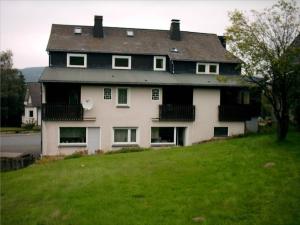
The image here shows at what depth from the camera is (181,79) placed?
98.6 feet

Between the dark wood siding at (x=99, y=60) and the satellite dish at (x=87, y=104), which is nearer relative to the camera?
the satellite dish at (x=87, y=104)

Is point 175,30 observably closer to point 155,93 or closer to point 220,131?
point 155,93

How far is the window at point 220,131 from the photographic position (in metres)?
31.1

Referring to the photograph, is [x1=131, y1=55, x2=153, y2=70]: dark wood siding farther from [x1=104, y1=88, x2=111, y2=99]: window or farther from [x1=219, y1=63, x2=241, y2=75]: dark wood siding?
[x1=219, y1=63, x2=241, y2=75]: dark wood siding

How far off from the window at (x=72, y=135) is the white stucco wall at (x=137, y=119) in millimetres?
394

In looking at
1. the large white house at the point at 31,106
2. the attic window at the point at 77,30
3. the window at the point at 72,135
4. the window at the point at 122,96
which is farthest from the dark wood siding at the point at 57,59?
the large white house at the point at 31,106

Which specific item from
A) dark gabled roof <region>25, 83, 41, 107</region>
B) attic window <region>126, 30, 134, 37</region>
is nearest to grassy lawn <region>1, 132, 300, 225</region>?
attic window <region>126, 30, 134, 37</region>

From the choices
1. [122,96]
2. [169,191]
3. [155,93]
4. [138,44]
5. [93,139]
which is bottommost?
[169,191]

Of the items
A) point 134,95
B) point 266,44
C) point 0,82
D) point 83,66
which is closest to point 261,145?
point 266,44

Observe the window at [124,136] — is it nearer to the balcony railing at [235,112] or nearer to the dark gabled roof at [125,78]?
the dark gabled roof at [125,78]

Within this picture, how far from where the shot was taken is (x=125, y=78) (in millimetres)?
28938

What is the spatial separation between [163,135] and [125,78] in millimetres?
5629

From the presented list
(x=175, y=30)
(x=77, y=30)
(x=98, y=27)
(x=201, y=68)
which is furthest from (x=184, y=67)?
(x=77, y=30)

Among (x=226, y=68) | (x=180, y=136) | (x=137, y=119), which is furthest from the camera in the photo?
(x=226, y=68)
